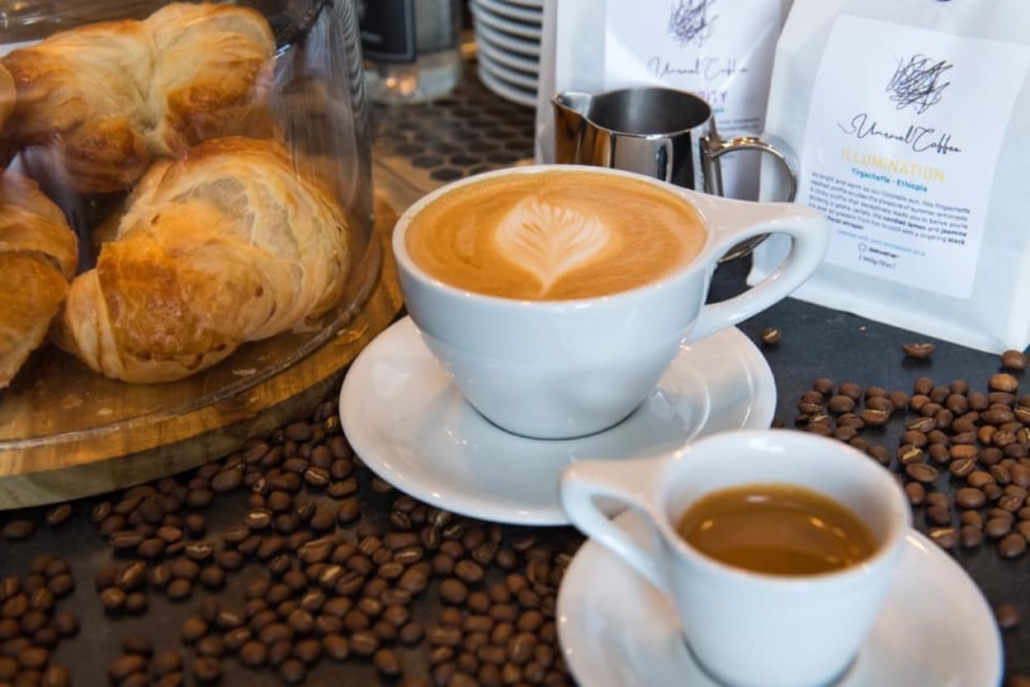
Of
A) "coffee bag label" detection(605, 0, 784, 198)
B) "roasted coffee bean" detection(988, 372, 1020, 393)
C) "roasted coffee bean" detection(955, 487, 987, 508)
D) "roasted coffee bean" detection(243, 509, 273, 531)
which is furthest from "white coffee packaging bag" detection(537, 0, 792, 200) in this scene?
"roasted coffee bean" detection(243, 509, 273, 531)

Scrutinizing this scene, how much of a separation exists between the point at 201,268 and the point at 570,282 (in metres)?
0.30

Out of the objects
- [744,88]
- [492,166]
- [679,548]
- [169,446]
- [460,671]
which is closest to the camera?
[679,548]

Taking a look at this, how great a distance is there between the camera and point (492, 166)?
1440 mm

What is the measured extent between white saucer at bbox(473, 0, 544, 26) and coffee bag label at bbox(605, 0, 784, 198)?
0.29m

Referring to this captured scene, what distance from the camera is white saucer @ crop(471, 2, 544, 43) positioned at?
144cm

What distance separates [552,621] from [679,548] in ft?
0.59

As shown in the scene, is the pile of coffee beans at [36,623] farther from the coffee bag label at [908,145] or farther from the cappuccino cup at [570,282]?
the coffee bag label at [908,145]

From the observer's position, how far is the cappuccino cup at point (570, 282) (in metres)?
0.79

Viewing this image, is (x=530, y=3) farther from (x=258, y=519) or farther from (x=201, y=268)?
(x=258, y=519)

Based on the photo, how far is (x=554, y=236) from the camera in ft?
2.85

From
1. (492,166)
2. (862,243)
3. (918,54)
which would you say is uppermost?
(918,54)

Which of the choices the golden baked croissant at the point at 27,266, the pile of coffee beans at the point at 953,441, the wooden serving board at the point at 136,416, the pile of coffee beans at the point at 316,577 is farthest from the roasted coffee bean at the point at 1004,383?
the golden baked croissant at the point at 27,266

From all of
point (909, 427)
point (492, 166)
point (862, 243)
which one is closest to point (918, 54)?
point (862, 243)

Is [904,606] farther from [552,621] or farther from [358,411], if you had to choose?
[358,411]
